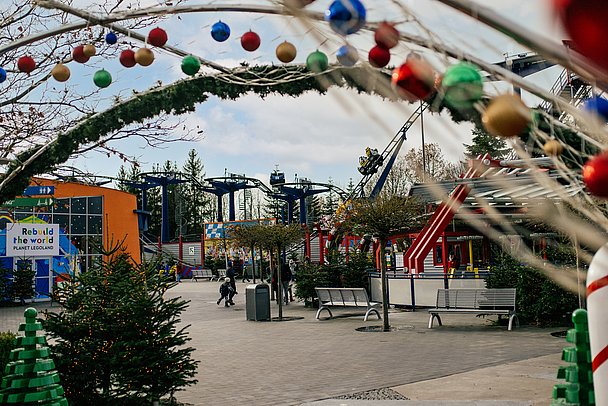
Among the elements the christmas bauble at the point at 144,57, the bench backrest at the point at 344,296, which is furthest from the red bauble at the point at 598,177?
the bench backrest at the point at 344,296

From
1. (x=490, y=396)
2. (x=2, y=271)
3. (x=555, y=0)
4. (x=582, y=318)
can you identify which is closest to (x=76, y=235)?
(x=2, y=271)

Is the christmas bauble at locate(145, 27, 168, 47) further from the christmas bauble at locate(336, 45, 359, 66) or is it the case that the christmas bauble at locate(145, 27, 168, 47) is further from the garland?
the christmas bauble at locate(336, 45, 359, 66)

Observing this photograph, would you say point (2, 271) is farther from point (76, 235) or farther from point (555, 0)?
point (555, 0)

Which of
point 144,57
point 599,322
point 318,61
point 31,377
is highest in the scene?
point 144,57

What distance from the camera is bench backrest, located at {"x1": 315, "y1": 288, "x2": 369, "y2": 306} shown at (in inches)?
609

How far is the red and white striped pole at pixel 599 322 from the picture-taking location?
1860 millimetres

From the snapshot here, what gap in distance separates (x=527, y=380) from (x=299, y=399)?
292 centimetres

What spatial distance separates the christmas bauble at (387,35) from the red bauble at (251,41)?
1.75 metres

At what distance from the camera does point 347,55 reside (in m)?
1.99

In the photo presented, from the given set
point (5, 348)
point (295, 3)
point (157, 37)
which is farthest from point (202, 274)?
point (295, 3)

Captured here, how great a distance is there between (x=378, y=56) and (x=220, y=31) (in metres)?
2.17

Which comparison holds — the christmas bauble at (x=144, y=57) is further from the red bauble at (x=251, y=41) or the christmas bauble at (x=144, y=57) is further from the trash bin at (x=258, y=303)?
the trash bin at (x=258, y=303)

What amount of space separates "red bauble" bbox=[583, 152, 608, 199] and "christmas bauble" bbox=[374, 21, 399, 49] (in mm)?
739

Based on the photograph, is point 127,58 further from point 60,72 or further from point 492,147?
point 492,147
